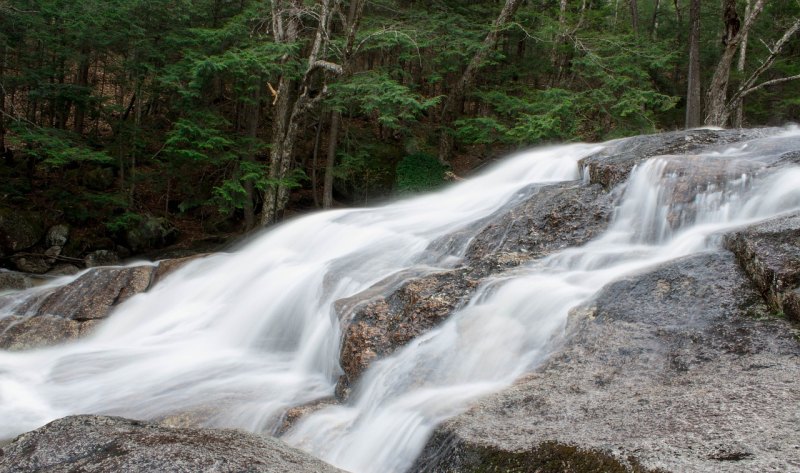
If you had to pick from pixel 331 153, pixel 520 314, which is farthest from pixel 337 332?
pixel 331 153

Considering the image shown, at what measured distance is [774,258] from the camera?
4305 millimetres

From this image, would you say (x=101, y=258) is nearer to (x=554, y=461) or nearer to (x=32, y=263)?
(x=32, y=263)

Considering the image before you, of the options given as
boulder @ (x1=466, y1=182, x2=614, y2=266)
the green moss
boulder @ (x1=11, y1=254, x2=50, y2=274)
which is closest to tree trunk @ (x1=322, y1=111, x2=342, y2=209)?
boulder @ (x1=11, y1=254, x2=50, y2=274)

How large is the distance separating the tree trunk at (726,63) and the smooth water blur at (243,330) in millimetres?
5954

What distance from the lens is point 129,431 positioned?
9.66 feet

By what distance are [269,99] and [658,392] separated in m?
13.9

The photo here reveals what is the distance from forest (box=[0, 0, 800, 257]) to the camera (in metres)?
13.1

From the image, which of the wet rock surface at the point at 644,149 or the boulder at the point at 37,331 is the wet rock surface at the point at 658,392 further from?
the boulder at the point at 37,331

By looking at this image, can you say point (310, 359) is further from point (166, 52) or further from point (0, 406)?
point (166, 52)

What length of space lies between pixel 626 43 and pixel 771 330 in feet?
42.6

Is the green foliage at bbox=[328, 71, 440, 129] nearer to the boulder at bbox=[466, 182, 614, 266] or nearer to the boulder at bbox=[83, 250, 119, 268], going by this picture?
the boulder at bbox=[466, 182, 614, 266]

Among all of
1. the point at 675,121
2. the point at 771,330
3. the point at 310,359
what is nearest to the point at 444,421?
the point at 771,330

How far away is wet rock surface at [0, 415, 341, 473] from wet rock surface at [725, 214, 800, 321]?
3.32 meters

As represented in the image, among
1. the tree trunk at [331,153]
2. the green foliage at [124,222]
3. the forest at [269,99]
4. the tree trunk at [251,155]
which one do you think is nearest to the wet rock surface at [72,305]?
the forest at [269,99]
